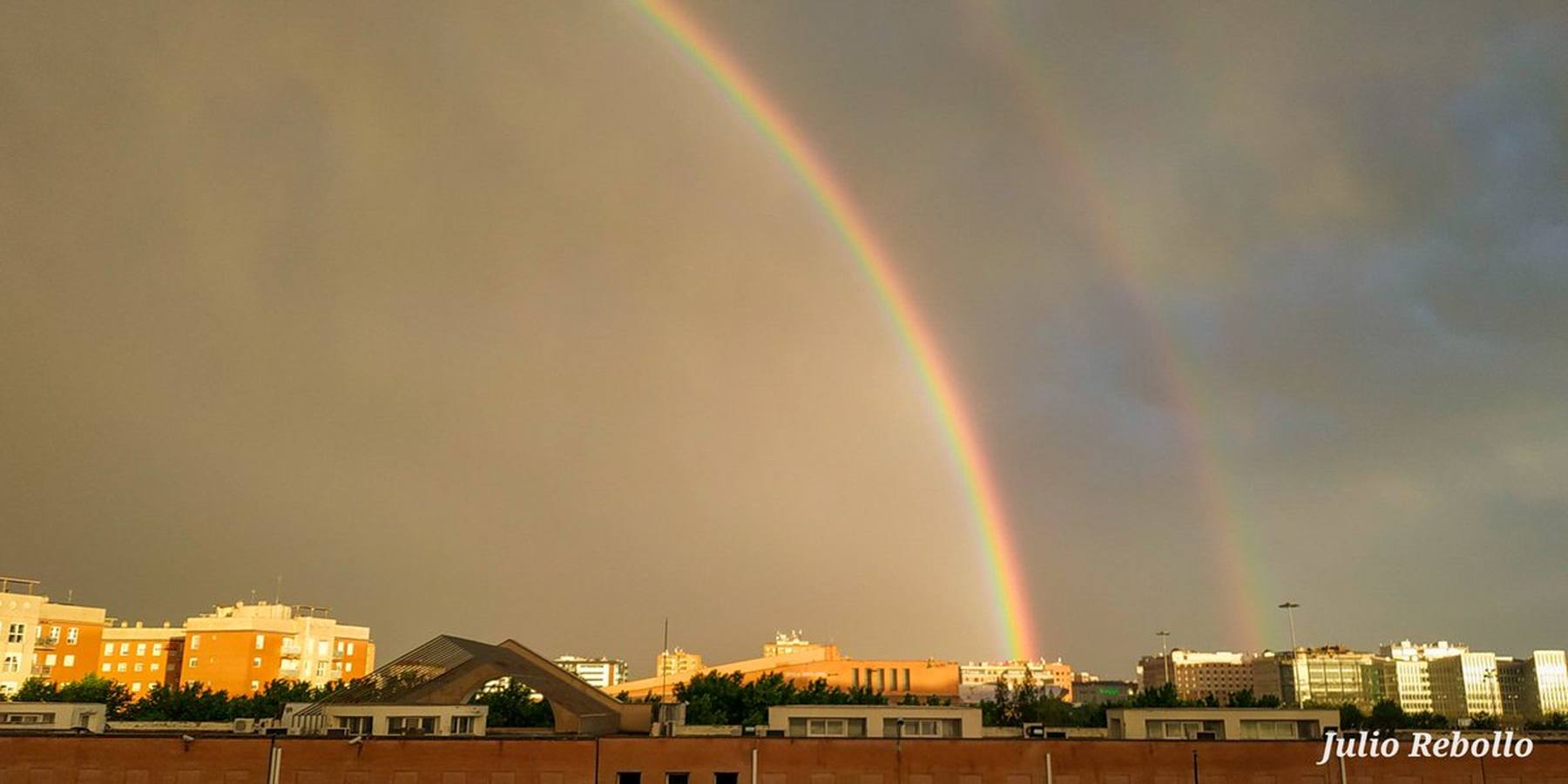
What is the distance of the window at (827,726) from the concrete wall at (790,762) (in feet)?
14.1

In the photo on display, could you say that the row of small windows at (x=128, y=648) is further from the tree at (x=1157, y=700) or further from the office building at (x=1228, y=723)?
the office building at (x=1228, y=723)

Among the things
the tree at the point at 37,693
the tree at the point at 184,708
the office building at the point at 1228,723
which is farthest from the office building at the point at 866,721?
the tree at the point at 37,693

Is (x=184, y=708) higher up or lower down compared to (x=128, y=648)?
lower down

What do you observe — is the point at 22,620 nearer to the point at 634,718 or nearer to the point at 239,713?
the point at 239,713

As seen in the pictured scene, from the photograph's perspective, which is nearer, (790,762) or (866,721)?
(790,762)

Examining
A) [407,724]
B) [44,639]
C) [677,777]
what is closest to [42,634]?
[44,639]

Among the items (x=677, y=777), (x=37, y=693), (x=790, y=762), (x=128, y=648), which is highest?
(x=128, y=648)

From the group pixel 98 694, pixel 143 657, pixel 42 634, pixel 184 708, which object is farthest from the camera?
pixel 143 657

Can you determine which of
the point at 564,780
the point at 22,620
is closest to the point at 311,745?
the point at 564,780

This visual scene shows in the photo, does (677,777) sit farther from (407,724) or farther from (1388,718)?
(1388,718)

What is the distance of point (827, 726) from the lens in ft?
149

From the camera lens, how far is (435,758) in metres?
40.1

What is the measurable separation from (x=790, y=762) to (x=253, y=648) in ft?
372

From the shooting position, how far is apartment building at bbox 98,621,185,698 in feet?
468
